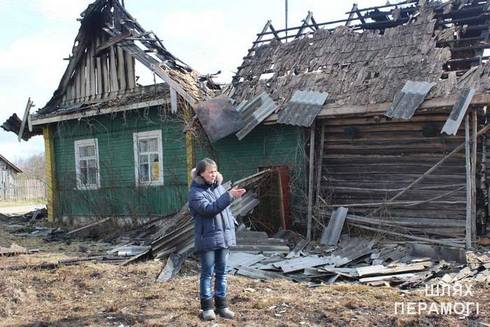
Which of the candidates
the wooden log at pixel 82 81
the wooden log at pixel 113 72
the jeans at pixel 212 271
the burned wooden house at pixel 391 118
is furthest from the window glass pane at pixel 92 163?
the jeans at pixel 212 271

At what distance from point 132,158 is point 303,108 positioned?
5.84 m

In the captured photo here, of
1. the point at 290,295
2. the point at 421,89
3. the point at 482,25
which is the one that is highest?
the point at 482,25

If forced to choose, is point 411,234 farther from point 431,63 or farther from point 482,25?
point 482,25

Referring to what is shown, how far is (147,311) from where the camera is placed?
5703 millimetres

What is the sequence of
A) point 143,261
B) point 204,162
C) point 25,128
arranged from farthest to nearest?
point 25,128, point 143,261, point 204,162

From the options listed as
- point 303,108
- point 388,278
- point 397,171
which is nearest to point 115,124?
point 303,108

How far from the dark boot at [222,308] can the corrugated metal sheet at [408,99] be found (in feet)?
16.5

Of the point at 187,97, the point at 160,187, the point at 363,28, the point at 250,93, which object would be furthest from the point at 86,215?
the point at 363,28

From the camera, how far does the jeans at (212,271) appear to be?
17.3 feet

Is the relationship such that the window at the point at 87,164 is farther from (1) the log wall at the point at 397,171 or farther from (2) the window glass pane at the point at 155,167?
(1) the log wall at the point at 397,171

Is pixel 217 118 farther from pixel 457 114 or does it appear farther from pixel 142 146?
pixel 457 114

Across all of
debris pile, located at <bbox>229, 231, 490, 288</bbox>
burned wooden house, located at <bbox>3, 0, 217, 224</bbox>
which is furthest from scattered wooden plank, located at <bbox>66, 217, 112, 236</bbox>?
debris pile, located at <bbox>229, 231, 490, 288</bbox>

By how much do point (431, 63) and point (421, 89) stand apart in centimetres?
94

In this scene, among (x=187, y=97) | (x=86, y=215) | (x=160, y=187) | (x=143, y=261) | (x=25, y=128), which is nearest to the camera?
(x=143, y=261)
